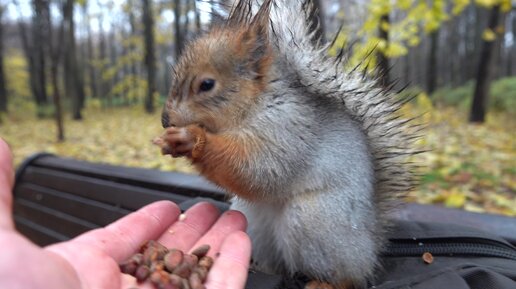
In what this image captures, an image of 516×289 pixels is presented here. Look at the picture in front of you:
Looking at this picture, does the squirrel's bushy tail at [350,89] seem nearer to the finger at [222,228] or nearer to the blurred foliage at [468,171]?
the blurred foliage at [468,171]

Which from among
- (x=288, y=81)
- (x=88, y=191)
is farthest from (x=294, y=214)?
(x=88, y=191)

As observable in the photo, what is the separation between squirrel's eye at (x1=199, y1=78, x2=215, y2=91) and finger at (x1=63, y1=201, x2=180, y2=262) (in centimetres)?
33

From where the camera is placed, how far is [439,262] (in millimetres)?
1093

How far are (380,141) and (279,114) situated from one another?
0.28 meters

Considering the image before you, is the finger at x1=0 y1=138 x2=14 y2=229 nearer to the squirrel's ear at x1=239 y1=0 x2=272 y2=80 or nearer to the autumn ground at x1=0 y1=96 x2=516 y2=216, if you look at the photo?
the autumn ground at x1=0 y1=96 x2=516 y2=216

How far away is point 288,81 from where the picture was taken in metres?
1.17

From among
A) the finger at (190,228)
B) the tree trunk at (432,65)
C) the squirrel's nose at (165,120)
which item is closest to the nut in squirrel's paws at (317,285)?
the finger at (190,228)

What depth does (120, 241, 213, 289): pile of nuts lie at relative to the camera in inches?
36.3

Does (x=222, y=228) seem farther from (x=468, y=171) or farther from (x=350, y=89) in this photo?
(x=468, y=171)

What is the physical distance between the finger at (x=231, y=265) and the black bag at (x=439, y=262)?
7 centimetres

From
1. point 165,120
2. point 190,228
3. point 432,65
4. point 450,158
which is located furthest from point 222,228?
point 432,65

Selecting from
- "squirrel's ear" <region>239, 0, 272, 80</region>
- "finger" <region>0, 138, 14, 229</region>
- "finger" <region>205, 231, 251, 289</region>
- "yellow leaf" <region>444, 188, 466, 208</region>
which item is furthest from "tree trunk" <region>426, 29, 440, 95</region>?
"finger" <region>0, 138, 14, 229</region>

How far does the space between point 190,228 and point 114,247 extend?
195 mm

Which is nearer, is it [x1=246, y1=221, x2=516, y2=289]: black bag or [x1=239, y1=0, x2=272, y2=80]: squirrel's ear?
[x1=246, y1=221, x2=516, y2=289]: black bag
